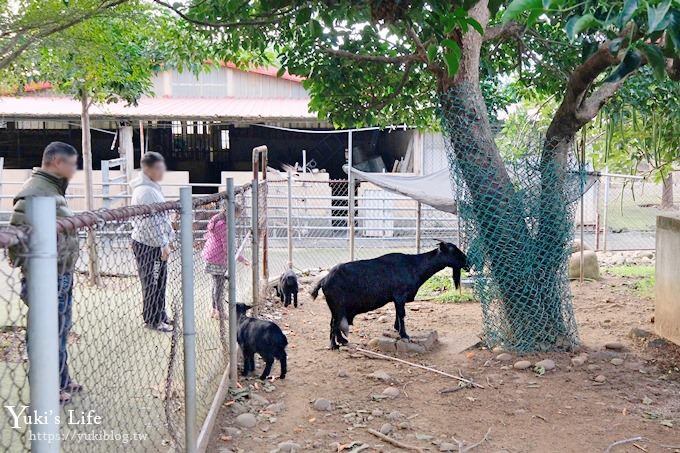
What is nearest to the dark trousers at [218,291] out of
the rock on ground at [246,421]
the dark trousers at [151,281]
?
the dark trousers at [151,281]

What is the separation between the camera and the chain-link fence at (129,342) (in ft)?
9.07

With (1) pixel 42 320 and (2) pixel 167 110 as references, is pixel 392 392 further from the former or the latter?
(2) pixel 167 110

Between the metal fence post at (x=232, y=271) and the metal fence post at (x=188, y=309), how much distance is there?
140 centimetres

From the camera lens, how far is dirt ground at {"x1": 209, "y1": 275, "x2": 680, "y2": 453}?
15.0 ft

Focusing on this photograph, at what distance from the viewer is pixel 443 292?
10031 millimetres

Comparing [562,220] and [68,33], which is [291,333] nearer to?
[562,220]

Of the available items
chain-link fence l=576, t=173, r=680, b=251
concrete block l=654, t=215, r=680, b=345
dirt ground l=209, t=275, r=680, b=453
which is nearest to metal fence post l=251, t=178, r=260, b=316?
dirt ground l=209, t=275, r=680, b=453

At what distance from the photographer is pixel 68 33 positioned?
6.34 meters

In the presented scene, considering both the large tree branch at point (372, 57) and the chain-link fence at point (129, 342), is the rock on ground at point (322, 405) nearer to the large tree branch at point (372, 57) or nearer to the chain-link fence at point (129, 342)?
the chain-link fence at point (129, 342)

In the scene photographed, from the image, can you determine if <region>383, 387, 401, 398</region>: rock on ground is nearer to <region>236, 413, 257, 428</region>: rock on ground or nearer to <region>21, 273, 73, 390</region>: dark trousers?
<region>236, 413, 257, 428</region>: rock on ground

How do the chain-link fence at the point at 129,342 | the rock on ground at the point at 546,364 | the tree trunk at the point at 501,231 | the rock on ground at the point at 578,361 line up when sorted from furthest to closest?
the tree trunk at the point at 501,231 → the rock on ground at the point at 578,361 → the rock on ground at the point at 546,364 → the chain-link fence at the point at 129,342

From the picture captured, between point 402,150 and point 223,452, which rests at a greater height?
point 402,150

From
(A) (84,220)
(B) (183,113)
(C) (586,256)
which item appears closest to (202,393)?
(A) (84,220)

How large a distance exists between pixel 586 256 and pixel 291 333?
5365 millimetres
